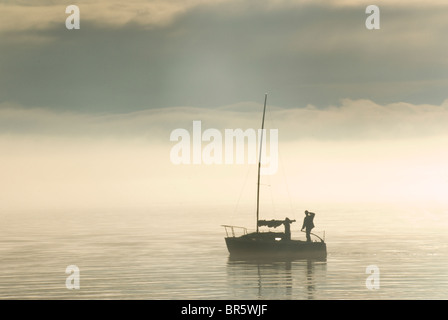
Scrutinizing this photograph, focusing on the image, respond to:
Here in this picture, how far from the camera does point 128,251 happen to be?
247 ft

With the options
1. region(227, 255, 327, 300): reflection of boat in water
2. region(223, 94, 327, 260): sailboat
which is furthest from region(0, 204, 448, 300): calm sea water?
region(223, 94, 327, 260): sailboat

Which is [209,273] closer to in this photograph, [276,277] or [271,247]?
[271,247]

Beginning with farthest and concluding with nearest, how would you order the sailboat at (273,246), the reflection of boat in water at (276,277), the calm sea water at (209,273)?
the sailboat at (273,246) < the calm sea water at (209,273) < the reflection of boat in water at (276,277)

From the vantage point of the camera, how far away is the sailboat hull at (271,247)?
55094 millimetres

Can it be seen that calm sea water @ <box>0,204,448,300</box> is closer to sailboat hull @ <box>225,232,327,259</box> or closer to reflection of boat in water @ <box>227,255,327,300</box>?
reflection of boat in water @ <box>227,255,327,300</box>

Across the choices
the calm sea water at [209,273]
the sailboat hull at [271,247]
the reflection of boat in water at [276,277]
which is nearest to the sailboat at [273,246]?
the sailboat hull at [271,247]

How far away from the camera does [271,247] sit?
55.0 m

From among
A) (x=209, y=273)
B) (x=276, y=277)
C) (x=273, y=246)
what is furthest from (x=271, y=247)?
(x=276, y=277)

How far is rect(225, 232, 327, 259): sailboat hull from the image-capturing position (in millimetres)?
55094

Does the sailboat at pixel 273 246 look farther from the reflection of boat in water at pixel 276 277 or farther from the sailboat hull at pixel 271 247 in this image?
the reflection of boat in water at pixel 276 277
